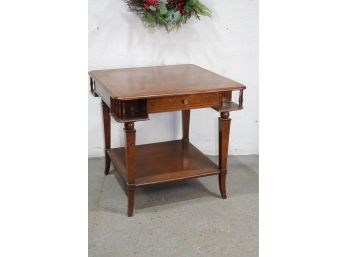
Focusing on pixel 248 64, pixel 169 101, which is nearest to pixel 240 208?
pixel 169 101

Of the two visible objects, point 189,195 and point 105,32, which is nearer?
point 189,195

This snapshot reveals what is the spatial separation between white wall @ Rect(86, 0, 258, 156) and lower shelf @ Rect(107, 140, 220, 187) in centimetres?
29

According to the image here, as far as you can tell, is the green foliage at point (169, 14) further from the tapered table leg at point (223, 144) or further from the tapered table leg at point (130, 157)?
the tapered table leg at point (130, 157)

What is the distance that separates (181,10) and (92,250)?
1560 mm

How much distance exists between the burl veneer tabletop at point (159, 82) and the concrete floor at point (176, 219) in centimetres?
70

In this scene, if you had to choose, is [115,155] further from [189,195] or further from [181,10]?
[181,10]

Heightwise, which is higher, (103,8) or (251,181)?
(103,8)

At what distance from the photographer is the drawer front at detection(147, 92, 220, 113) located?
6.48 feet

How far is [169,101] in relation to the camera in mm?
1993

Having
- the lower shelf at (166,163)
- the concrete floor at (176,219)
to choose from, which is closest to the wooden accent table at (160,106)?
the lower shelf at (166,163)

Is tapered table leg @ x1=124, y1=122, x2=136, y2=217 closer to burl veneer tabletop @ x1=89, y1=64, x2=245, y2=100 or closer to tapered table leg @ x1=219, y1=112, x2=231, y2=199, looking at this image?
burl veneer tabletop @ x1=89, y1=64, x2=245, y2=100

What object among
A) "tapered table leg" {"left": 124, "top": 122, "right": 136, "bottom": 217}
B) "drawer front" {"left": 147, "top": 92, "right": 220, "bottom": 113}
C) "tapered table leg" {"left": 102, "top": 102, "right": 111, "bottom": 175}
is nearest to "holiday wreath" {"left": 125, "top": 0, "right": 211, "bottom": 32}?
"tapered table leg" {"left": 102, "top": 102, "right": 111, "bottom": 175}

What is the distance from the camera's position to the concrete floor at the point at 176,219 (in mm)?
1903

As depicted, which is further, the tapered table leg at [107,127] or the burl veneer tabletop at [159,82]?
the tapered table leg at [107,127]
